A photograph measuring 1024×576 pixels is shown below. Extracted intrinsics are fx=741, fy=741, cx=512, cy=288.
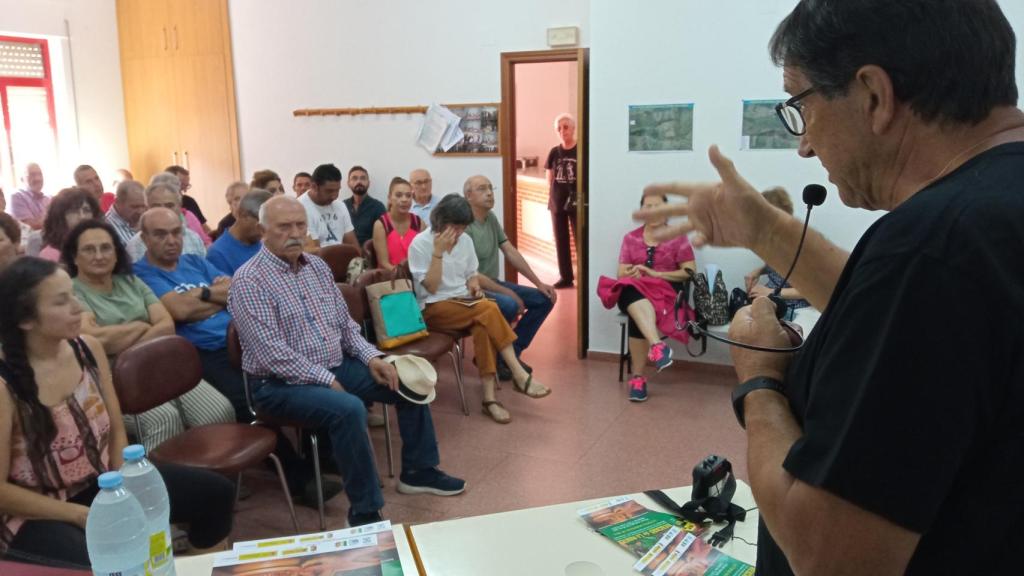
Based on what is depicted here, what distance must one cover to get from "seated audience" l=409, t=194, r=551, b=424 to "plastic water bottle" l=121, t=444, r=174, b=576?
271 cm

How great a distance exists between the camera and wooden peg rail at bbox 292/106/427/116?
6.47m

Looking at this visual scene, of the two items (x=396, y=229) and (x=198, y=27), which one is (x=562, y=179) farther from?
(x=198, y=27)

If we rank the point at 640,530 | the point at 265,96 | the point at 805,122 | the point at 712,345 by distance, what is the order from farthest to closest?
the point at 265,96
the point at 712,345
the point at 640,530
the point at 805,122

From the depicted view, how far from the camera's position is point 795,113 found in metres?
0.96

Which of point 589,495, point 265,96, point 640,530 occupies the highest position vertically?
point 265,96

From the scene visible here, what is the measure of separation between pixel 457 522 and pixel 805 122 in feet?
3.78

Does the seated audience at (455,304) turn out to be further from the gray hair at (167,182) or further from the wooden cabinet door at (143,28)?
the wooden cabinet door at (143,28)

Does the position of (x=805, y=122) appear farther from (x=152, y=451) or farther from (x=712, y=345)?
(x=712, y=345)

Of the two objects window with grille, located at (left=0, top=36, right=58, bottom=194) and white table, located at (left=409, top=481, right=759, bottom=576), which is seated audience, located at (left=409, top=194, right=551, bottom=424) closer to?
white table, located at (left=409, top=481, right=759, bottom=576)

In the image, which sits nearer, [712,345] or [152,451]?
[152,451]

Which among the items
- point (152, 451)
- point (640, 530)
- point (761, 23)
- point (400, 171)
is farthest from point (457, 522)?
point (400, 171)

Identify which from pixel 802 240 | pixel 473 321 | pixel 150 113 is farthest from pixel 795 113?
pixel 150 113

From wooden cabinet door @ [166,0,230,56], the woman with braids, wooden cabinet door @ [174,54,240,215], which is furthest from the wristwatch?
wooden cabinet door @ [166,0,230,56]

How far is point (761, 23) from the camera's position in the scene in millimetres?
4508
